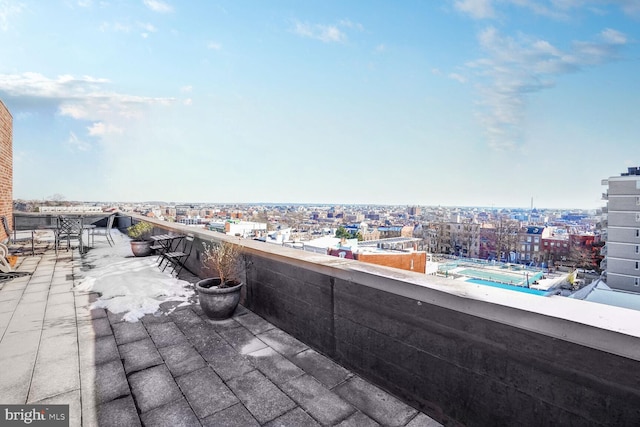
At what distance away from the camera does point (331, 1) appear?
11.4 meters

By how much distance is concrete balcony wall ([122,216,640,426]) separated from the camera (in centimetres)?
128

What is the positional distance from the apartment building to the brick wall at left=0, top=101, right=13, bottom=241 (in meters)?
45.1

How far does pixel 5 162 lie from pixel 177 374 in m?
11.1

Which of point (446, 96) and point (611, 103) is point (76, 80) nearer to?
point (446, 96)

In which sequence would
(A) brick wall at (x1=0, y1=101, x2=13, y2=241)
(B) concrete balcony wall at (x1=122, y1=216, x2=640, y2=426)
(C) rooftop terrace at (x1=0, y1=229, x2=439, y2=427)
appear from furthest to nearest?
1. (A) brick wall at (x1=0, y1=101, x2=13, y2=241)
2. (C) rooftop terrace at (x1=0, y1=229, x2=439, y2=427)
3. (B) concrete balcony wall at (x1=122, y1=216, x2=640, y2=426)

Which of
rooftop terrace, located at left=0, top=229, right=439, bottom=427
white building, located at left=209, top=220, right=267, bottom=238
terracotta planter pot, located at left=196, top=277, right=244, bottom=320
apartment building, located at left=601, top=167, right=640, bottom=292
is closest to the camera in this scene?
rooftop terrace, located at left=0, top=229, right=439, bottom=427

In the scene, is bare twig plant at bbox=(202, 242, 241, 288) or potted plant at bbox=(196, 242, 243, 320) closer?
potted plant at bbox=(196, 242, 243, 320)

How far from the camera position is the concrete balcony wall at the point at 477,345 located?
50.5 inches

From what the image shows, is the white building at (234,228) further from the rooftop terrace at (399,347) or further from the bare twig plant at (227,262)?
the rooftop terrace at (399,347)

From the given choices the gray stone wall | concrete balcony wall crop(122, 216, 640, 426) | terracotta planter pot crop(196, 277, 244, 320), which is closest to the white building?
terracotta planter pot crop(196, 277, 244, 320)

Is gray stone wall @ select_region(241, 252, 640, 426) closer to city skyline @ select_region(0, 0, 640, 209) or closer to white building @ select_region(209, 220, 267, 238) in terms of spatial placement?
white building @ select_region(209, 220, 267, 238)

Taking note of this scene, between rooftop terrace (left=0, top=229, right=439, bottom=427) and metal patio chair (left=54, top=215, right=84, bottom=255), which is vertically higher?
metal patio chair (left=54, top=215, right=84, bottom=255)

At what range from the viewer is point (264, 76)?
66.3 ft

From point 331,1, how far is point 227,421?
13661 millimetres
